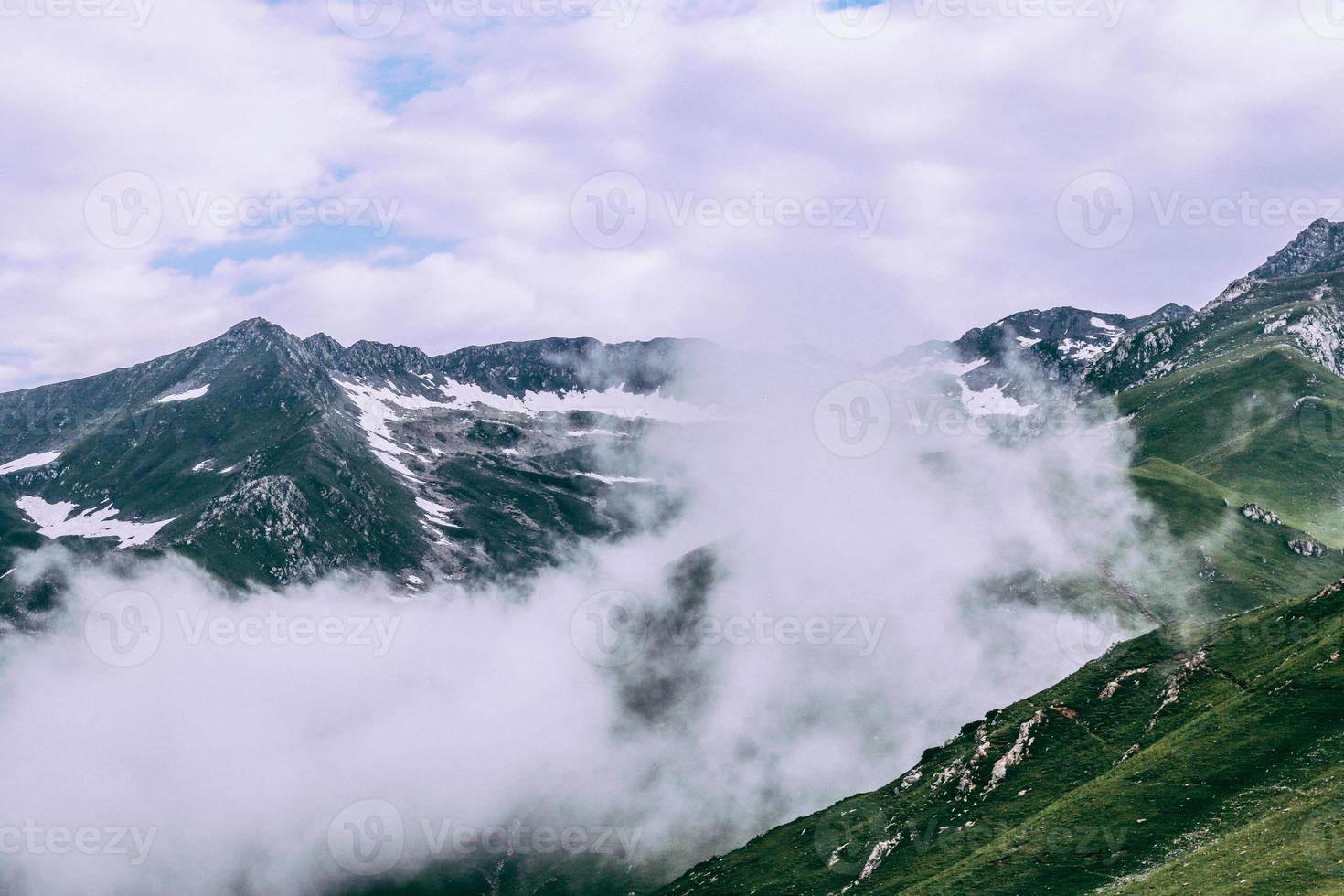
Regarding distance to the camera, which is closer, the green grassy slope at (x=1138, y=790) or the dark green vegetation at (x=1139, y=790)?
the dark green vegetation at (x=1139, y=790)

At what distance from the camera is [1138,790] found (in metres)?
109

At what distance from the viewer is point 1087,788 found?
11769cm

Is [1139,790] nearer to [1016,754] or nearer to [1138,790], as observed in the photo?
[1138,790]

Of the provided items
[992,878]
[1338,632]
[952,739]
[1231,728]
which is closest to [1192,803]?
[1231,728]

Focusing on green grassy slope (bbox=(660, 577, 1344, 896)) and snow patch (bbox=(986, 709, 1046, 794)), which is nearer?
green grassy slope (bbox=(660, 577, 1344, 896))

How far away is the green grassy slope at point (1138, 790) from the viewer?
→ 86.4 meters

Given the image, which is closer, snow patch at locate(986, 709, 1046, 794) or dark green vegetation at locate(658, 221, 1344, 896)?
dark green vegetation at locate(658, 221, 1344, 896)

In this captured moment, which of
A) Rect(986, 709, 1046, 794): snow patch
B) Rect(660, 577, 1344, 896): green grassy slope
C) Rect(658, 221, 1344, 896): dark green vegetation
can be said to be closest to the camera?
Rect(658, 221, 1344, 896): dark green vegetation

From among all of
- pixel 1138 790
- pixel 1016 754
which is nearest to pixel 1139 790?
pixel 1138 790

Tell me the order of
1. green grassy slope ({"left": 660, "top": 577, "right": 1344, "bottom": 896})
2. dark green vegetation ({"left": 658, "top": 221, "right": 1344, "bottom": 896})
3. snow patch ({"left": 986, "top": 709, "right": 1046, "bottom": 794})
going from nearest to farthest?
dark green vegetation ({"left": 658, "top": 221, "right": 1344, "bottom": 896})
green grassy slope ({"left": 660, "top": 577, "right": 1344, "bottom": 896})
snow patch ({"left": 986, "top": 709, "right": 1046, "bottom": 794})

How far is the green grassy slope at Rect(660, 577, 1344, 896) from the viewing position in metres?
86.4

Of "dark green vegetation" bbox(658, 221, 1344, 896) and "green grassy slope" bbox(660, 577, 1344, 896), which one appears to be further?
"green grassy slope" bbox(660, 577, 1344, 896)

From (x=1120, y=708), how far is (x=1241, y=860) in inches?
2566

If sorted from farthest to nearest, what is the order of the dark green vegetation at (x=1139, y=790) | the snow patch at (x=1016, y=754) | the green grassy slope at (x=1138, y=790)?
the snow patch at (x=1016, y=754) < the green grassy slope at (x=1138, y=790) < the dark green vegetation at (x=1139, y=790)
